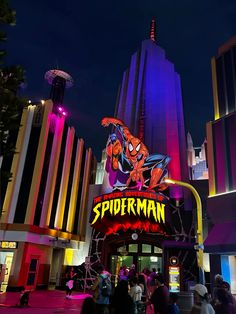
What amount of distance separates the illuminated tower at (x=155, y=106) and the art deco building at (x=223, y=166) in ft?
23.3

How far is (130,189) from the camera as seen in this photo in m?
24.2

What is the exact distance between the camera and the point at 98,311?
7.15 metres

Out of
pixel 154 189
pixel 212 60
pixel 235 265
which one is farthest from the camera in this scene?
pixel 154 189

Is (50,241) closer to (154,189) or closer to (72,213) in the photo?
(72,213)

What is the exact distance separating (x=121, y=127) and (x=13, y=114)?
19.5 metres

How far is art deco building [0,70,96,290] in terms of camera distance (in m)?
22.4

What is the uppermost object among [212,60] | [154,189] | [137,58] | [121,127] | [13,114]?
[137,58]

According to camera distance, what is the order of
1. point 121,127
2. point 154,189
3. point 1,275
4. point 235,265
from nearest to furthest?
point 235,265 < point 1,275 < point 154,189 < point 121,127

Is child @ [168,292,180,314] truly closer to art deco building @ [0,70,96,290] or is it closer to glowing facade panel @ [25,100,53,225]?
art deco building @ [0,70,96,290]

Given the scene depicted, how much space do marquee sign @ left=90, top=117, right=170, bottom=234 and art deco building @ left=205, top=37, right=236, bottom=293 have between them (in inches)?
194

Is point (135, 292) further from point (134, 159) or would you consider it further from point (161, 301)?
point (134, 159)

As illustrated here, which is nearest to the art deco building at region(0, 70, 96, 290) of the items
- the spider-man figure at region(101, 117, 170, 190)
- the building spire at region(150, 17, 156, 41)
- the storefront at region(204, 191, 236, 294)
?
the spider-man figure at region(101, 117, 170, 190)

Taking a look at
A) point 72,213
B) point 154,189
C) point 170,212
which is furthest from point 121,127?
point 72,213

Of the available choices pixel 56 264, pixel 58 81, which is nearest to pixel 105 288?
pixel 56 264
